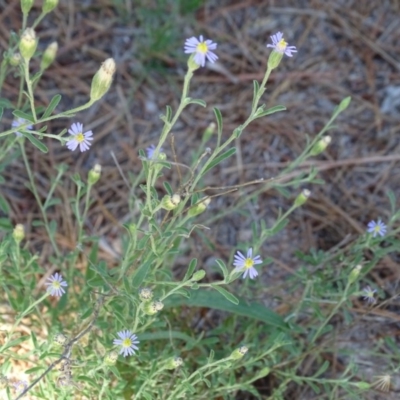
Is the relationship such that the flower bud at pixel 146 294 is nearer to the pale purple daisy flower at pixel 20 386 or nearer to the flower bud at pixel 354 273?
the pale purple daisy flower at pixel 20 386

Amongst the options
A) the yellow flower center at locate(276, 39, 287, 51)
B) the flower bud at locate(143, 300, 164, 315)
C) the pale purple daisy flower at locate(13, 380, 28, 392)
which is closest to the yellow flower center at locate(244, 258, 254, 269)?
the flower bud at locate(143, 300, 164, 315)

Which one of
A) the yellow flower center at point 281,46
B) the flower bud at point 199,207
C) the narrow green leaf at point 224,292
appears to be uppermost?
the yellow flower center at point 281,46

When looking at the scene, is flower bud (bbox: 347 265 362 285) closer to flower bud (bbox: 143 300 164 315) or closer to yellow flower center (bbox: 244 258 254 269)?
yellow flower center (bbox: 244 258 254 269)

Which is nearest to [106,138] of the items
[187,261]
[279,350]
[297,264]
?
[187,261]

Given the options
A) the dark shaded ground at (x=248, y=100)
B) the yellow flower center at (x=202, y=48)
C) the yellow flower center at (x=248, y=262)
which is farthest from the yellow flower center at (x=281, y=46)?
the dark shaded ground at (x=248, y=100)

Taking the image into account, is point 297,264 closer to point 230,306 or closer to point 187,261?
point 187,261

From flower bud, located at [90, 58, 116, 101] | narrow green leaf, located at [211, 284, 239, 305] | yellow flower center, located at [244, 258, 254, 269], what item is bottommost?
narrow green leaf, located at [211, 284, 239, 305]

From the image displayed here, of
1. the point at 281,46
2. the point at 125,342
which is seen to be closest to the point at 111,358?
the point at 125,342
